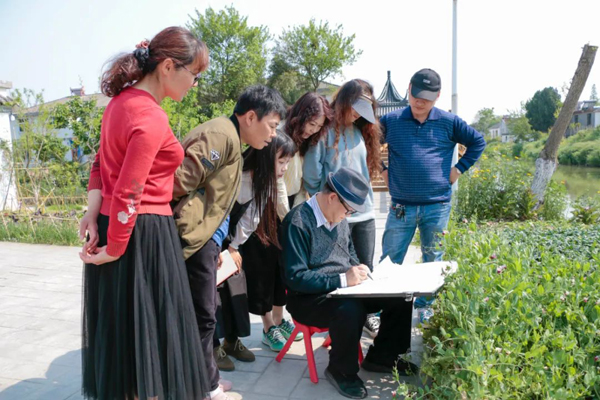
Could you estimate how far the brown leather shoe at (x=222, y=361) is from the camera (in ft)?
10.6

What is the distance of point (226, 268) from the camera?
293 centimetres

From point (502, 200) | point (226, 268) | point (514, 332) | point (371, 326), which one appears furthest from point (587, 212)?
point (226, 268)

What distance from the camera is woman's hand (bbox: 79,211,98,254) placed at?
7.00 ft

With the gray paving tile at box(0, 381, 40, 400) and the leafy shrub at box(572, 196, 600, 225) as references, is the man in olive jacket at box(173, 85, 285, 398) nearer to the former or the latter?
the gray paving tile at box(0, 381, 40, 400)

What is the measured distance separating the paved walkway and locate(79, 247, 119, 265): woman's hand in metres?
1.26

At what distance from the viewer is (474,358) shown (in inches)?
70.0

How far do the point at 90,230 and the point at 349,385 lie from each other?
1619 mm

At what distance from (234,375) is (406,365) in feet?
3.53

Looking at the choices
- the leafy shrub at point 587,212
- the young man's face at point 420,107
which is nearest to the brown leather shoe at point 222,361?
the young man's face at point 420,107

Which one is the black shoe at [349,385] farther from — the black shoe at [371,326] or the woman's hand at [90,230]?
the woman's hand at [90,230]

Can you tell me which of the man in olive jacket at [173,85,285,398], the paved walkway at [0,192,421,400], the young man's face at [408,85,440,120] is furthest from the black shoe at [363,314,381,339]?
the young man's face at [408,85,440,120]

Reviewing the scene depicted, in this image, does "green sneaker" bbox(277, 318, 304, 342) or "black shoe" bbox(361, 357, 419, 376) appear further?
"green sneaker" bbox(277, 318, 304, 342)

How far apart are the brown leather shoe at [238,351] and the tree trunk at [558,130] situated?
6.25 m

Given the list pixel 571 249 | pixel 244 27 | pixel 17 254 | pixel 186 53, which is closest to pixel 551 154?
pixel 571 249
